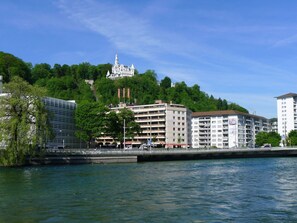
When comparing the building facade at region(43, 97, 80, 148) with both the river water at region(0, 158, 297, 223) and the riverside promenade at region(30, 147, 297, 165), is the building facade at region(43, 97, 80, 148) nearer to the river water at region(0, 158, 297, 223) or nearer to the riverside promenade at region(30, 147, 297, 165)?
the riverside promenade at region(30, 147, 297, 165)

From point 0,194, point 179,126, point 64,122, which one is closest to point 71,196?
point 0,194

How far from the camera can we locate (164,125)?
18800 cm

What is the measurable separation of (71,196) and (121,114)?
360 ft

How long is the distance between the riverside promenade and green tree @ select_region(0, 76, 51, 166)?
22.2ft

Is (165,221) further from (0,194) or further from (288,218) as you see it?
(0,194)

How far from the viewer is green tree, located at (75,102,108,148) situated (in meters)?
130

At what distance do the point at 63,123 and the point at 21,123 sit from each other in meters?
69.5

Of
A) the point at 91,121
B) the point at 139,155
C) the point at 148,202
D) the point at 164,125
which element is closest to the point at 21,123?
the point at 139,155

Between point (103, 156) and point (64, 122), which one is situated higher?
point (64, 122)

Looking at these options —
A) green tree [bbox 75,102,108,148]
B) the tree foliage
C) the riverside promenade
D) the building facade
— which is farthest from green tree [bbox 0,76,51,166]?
the tree foliage

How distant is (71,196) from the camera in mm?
35438

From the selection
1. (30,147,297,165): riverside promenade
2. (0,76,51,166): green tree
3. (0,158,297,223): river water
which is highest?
(0,76,51,166): green tree

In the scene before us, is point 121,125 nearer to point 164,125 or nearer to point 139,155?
point 139,155

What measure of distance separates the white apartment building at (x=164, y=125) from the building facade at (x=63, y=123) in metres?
41.9
